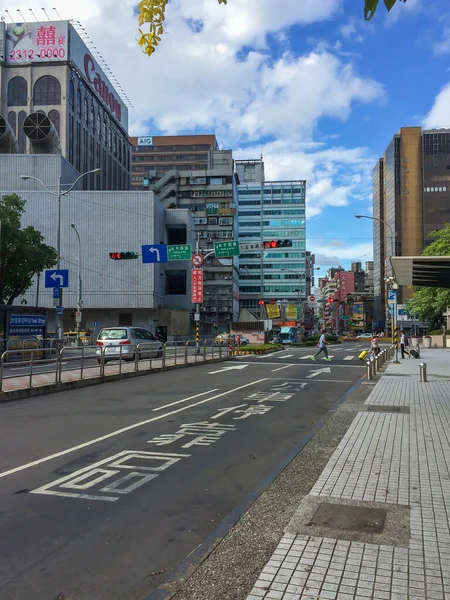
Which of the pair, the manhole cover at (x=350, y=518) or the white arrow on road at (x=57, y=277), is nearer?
the manhole cover at (x=350, y=518)

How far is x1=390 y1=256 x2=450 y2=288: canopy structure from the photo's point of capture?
13094mm

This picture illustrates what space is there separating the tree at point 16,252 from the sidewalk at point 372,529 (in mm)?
29914

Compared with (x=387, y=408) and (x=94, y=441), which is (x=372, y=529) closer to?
(x=94, y=441)

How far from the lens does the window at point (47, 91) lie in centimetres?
6644

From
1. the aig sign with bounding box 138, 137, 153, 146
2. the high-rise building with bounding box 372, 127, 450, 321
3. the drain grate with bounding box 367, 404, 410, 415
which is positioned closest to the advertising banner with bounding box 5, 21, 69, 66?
the aig sign with bounding box 138, 137, 153, 146

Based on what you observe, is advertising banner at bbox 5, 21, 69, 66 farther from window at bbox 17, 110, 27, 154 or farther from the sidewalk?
the sidewalk

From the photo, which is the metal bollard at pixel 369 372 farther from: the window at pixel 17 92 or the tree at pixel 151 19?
the window at pixel 17 92

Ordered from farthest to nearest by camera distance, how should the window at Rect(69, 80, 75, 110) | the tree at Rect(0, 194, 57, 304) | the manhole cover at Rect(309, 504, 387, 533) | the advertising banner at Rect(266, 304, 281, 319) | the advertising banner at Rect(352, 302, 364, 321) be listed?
the advertising banner at Rect(352, 302, 364, 321) → the window at Rect(69, 80, 75, 110) → the advertising banner at Rect(266, 304, 281, 319) → the tree at Rect(0, 194, 57, 304) → the manhole cover at Rect(309, 504, 387, 533)

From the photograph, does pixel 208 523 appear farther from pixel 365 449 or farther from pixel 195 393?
pixel 195 393

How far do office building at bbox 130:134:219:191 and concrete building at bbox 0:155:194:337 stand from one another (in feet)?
217

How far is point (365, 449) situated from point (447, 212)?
115723 millimetres

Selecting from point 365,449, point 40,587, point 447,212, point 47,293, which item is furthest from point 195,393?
point 447,212

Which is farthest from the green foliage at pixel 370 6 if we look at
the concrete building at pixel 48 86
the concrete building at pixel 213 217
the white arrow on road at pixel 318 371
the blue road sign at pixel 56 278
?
the concrete building at pixel 213 217

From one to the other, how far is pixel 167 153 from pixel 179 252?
340 ft
